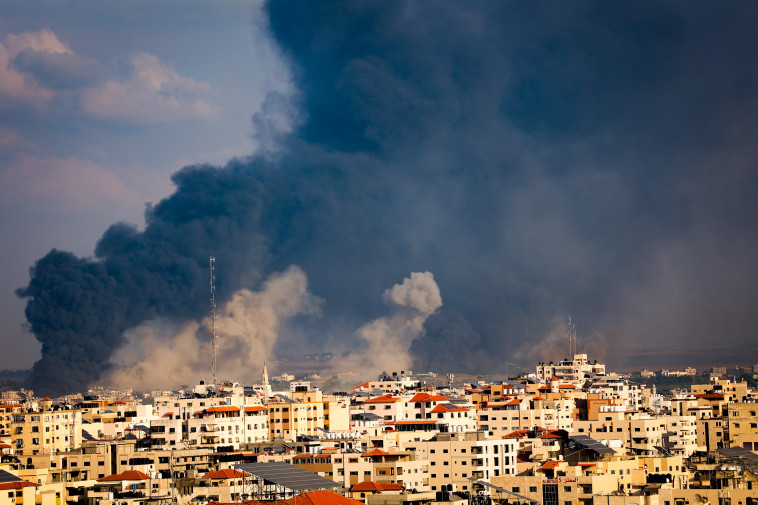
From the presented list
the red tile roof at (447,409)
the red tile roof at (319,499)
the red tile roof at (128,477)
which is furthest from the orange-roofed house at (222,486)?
the red tile roof at (447,409)

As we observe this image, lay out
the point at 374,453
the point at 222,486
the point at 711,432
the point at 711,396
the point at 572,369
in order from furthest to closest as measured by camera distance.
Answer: the point at 572,369, the point at 711,396, the point at 711,432, the point at 374,453, the point at 222,486

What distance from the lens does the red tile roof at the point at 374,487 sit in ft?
197

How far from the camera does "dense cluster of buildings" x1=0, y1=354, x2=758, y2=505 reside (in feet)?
200

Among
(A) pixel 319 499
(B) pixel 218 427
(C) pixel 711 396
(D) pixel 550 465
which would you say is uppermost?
(C) pixel 711 396

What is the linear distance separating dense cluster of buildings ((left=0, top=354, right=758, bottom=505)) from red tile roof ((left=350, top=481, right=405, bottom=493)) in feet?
0.62

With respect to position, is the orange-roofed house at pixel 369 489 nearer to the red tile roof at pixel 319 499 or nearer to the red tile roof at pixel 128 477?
the red tile roof at pixel 319 499

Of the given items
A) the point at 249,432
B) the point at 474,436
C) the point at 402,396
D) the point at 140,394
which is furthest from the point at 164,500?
the point at 140,394

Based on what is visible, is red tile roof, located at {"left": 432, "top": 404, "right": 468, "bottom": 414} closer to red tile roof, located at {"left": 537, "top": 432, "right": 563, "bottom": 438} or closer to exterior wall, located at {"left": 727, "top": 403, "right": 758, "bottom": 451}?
red tile roof, located at {"left": 537, "top": 432, "right": 563, "bottom": 438}

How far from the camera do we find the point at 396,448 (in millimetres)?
74062

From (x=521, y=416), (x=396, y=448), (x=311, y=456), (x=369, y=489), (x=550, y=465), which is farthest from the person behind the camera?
(x=521, y=416)

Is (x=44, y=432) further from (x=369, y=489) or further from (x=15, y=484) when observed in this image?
(x=369, y=489)

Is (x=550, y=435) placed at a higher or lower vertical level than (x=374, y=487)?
higher

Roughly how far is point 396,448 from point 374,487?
13878mm

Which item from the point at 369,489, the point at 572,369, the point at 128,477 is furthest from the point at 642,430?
the point at 572,369
